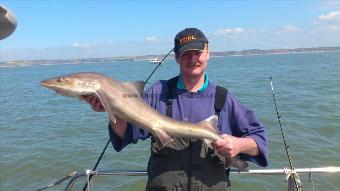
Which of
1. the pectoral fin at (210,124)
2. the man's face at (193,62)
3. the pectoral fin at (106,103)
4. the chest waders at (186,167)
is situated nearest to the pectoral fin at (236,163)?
the chest waders at (186,167)

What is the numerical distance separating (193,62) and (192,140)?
78cm

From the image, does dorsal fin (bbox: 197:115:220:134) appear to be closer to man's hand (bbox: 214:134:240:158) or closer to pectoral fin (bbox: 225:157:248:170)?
man's hand (bbox: 214:134:240:158)

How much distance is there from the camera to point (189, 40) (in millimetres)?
4129

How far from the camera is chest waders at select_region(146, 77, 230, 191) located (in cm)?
401

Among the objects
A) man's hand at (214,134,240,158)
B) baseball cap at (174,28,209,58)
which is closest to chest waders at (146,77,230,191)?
man's hand at (214,134,240,158)

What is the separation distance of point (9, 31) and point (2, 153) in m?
13.4

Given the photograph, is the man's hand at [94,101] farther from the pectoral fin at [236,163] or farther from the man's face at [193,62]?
the pectoral fin at [236,163]

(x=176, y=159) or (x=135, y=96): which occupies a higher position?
(x=135, y=96)

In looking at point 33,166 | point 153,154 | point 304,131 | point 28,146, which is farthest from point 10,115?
point 153,154

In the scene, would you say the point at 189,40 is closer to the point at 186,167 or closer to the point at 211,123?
the point at 211,123

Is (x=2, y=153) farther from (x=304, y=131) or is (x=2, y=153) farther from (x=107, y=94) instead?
(x=107, y=94)

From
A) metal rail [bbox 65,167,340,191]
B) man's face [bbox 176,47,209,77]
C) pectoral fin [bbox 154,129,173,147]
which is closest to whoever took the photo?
pectoral fin [bbox 154,129,173,147]

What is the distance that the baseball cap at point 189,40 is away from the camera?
4098mm

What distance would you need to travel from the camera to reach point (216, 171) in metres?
4.11
